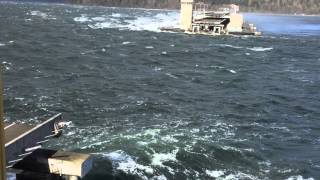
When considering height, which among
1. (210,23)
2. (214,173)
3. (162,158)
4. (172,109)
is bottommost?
(210,23)

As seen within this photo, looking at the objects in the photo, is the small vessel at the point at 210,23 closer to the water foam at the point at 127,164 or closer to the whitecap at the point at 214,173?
the water foam at the point at 127,164

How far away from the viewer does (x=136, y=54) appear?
2982 inches

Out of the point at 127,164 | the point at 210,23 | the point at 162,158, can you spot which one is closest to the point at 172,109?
the point at 162,158

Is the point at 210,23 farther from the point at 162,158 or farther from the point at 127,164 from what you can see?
the point at 127,164

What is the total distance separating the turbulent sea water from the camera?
26609 millimetres

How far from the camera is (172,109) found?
38500mm

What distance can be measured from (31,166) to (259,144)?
58.9ft

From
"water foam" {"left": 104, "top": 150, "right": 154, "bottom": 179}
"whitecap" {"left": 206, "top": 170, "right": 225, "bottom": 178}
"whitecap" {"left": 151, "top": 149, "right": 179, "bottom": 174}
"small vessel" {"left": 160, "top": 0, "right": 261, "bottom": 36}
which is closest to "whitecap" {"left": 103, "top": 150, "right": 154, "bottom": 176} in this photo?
"water foam" {"left": 104, "top": 150, "right": 154, "bottom": 179}

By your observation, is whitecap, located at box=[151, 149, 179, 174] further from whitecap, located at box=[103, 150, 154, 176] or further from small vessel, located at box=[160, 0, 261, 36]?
small vessel, located at box=[160, 0, 261, 36]

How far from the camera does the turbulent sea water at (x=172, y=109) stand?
1048 inches

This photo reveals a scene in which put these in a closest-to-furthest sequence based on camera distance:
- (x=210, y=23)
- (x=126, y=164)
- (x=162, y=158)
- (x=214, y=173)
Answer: (x=126, y=164) → (x=214, y=173) → (x=162, y=158) → (x=210, y=23)

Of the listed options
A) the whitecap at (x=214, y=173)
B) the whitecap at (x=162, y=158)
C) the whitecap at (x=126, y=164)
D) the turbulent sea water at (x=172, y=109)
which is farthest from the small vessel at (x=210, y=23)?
the whitecap at (x=214, y=173)

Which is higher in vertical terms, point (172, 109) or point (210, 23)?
point (172, 109)

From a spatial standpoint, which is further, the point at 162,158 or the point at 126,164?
the point at 162,158
